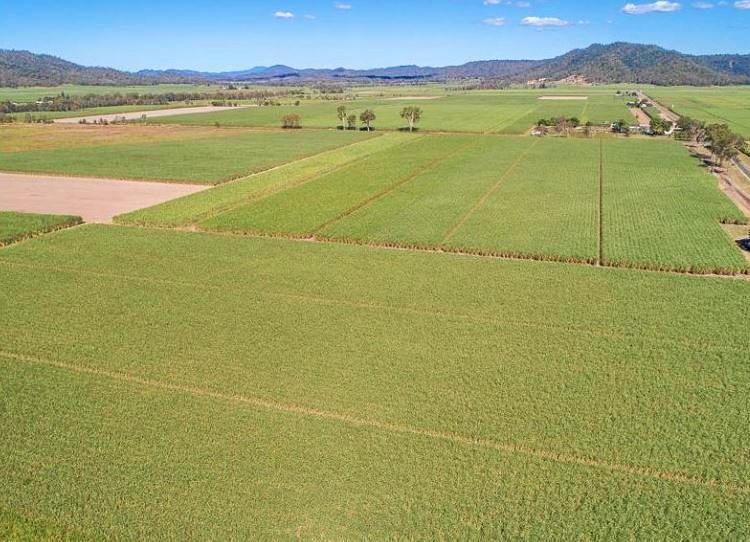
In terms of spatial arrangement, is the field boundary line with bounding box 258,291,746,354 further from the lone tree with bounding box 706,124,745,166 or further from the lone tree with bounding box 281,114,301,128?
the lone tree with bounding box 281,114,301,128

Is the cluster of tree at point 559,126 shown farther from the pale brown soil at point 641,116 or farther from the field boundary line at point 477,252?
the field boundary line at point 477,252

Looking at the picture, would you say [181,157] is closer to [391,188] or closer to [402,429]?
[391,188]

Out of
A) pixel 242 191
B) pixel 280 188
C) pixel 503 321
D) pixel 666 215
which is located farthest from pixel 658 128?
pixel 503 321

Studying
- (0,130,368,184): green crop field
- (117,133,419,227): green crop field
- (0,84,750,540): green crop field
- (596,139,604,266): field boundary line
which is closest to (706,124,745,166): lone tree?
(596,139,604,266): field boundary line

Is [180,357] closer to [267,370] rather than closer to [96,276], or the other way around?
[267,370]

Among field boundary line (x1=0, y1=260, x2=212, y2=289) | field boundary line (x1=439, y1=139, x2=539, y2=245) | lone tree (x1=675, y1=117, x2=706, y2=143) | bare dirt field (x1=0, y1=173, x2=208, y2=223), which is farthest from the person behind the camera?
lone tree (x1=675, y1=117, x2=706, y2=143)
